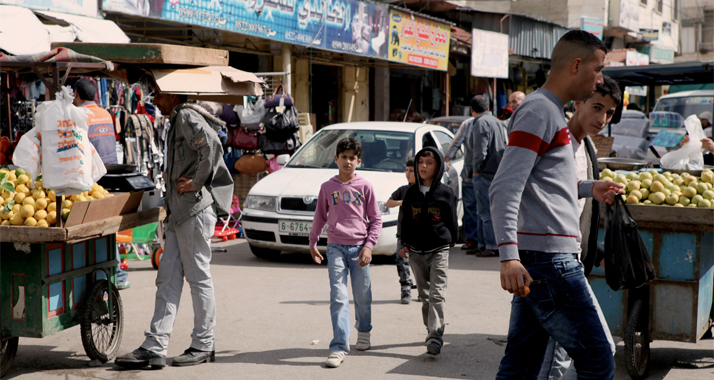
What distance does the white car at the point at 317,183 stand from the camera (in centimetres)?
889

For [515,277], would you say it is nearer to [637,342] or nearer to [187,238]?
[637,342]

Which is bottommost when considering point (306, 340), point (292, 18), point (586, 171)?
point (306, 340)

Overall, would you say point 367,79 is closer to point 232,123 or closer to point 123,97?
point 232,123

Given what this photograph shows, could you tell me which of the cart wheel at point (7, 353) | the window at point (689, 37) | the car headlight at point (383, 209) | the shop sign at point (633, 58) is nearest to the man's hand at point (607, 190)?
the cart wheel at point (7, 353)

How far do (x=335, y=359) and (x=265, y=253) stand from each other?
443cm

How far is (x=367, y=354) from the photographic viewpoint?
5570mm

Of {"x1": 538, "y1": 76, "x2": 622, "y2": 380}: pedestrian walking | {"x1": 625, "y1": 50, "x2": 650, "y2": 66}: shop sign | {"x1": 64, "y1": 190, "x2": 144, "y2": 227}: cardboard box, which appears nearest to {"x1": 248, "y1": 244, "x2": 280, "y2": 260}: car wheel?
{"x1": 64, "y1": 190, "x2": 144, "y2": 227}: cardboard box

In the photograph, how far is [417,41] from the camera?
18.3 meters

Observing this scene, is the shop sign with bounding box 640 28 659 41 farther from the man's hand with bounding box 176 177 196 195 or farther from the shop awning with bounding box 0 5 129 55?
the man's hand with bounding box 176 177 196 195

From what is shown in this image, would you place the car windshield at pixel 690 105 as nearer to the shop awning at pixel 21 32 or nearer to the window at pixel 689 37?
the shop awning at pixel 21 32

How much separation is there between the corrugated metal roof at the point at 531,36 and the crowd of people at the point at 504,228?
1849cm

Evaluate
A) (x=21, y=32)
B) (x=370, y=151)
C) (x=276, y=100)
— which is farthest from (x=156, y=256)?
(x=276, y=100)

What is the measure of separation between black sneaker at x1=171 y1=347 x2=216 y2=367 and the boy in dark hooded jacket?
1.60m

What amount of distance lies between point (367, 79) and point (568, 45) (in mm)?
17410
